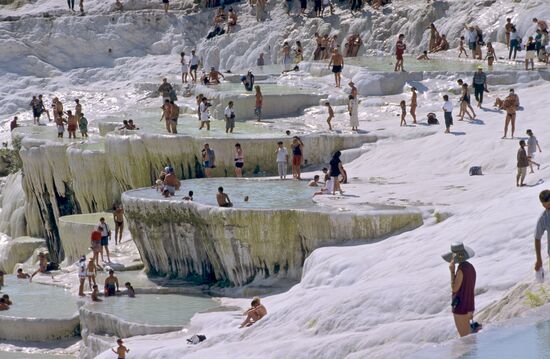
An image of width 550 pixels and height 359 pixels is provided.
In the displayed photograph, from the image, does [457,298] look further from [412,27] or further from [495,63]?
[412,27]

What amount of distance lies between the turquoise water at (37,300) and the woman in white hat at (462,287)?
38.9ft

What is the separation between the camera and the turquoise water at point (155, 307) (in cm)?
2194

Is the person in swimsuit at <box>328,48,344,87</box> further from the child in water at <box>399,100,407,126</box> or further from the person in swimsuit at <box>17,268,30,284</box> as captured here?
the person in swimsuit at <box>17,268,30,284</box>

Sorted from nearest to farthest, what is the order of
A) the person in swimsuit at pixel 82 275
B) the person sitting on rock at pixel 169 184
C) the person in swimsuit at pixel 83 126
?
the person in swimsuit at pixel 82 275 < the person sitting on rock at pixel 169 184 < the person in swimsuit at pixel 83 126

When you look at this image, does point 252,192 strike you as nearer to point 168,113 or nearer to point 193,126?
point 168,113

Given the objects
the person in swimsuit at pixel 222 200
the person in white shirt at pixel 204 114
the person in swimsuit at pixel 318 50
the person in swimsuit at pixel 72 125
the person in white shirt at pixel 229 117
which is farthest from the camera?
the person in swimsuit at pixel 318 50

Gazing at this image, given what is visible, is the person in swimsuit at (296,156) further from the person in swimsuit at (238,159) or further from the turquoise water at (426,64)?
the turquoise water at (426,64)

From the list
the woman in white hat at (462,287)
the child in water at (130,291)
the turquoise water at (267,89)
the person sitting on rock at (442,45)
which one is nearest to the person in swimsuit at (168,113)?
the turquoise water at (267,89)

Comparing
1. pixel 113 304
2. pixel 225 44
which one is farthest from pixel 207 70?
pixel 113 304

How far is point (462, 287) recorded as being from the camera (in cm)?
1309

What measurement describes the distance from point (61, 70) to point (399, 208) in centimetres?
2311

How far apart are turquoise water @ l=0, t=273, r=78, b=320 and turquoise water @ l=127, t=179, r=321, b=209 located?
7.13ft

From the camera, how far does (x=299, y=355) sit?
16.0 meters

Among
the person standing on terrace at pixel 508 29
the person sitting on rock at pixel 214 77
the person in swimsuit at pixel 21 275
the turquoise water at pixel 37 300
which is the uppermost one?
the person standing on terrace at pixel 508 29
